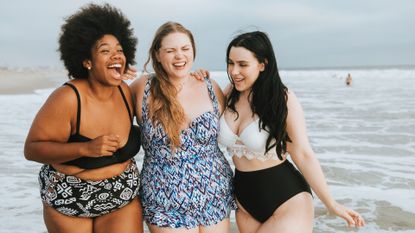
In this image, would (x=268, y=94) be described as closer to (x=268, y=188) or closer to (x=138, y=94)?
(x=268, y=188)

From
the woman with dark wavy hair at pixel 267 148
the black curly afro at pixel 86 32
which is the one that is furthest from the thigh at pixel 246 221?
the black curly afro at pixel 86 32

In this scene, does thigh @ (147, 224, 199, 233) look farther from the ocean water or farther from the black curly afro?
the ocean water

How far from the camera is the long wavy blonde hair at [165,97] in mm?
3260

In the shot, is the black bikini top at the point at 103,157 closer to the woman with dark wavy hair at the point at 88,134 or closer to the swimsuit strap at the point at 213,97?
the woman with dark wavy hair at the point at 88,134

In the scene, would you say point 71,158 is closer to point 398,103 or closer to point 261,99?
point 261,99

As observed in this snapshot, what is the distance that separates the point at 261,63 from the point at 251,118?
45cm

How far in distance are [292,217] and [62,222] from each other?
1695 mm

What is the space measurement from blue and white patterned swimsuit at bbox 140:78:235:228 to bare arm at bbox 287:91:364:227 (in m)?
0.63

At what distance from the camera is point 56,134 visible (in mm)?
2832

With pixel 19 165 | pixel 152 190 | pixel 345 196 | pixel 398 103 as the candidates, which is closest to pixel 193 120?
pixel 152 190

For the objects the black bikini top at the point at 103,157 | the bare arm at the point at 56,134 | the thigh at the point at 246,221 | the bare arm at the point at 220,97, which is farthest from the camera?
the bare arm at the point at 220,97

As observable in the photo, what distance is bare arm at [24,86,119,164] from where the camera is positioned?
2760 millimetres

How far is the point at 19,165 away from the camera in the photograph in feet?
26.0

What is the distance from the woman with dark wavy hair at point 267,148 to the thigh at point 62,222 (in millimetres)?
1248
